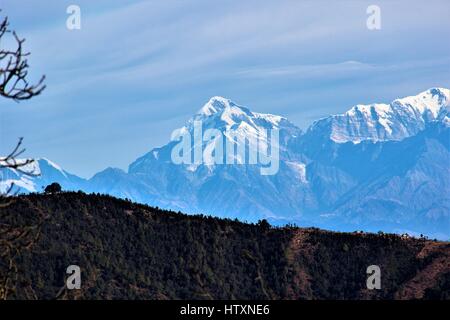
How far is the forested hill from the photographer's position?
7956cm

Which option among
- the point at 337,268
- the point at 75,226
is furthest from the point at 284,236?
the point at 75,226

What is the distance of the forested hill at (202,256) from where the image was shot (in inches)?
3132

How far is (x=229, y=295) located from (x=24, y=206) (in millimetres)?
19893

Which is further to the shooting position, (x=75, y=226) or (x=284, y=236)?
(x=284, y=236)

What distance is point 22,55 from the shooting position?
20734 millimetres

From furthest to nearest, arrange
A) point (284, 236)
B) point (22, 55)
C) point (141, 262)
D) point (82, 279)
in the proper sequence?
point (284, 236), point (141, 262), point (82, 279), point (22, 55)

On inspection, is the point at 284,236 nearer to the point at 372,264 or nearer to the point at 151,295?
the point at 372,264

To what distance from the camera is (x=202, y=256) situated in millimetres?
86062
